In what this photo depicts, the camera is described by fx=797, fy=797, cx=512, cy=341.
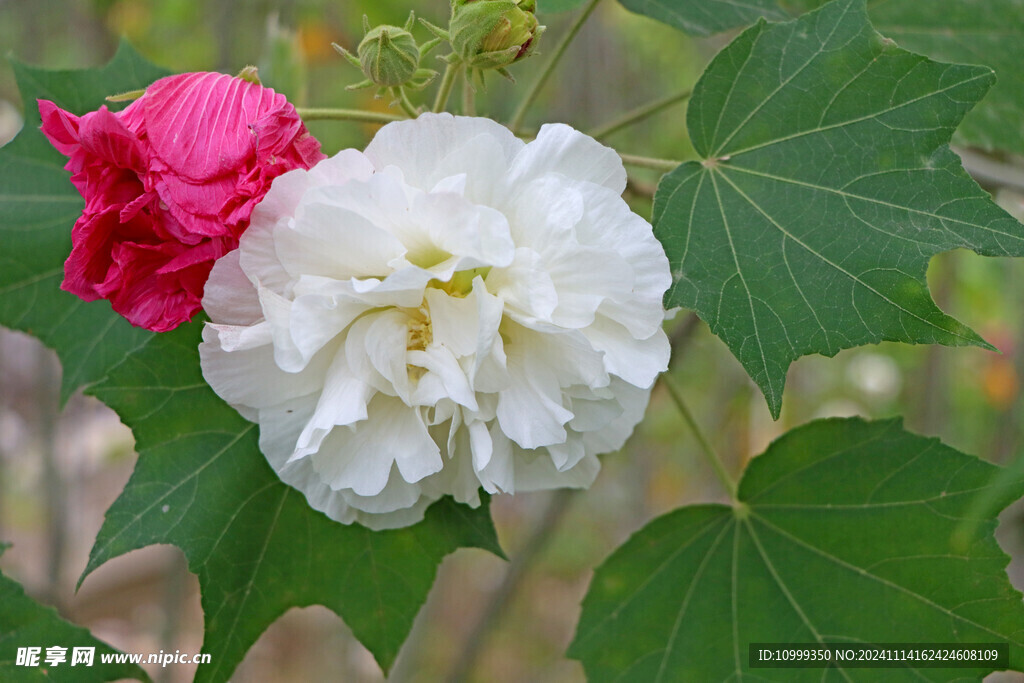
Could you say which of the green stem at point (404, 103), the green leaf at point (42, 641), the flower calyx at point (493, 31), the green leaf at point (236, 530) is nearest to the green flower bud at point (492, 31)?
the flower calyx at point (493, 31)

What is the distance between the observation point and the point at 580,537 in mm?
3871

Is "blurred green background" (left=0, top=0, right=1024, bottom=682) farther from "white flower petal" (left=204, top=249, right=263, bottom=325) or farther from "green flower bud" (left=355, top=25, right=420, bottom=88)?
"white flower petal" (left=204, top=249, right=263, bottom=325)

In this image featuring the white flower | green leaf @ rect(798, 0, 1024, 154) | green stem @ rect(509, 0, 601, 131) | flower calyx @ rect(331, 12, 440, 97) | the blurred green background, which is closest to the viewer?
the white flower

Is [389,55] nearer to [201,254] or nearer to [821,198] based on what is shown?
[201,254]

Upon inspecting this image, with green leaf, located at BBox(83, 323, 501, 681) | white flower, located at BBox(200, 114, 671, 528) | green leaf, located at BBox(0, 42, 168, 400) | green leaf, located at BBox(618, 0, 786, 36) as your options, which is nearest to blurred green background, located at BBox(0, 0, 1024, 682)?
green leaf, located at BBox(0, 42, 168, 400)

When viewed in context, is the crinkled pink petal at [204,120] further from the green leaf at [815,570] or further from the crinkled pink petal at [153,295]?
the green leaf at [815,570]

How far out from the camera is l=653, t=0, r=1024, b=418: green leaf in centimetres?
79

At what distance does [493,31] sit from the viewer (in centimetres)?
79

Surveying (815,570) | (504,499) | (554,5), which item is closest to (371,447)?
(554,5)

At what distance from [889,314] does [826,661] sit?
0.48m

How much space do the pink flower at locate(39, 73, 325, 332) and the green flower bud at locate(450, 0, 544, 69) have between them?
0.18m

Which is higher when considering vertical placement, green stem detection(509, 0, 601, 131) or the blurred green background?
green stem detection(509, 0, 601, 131)

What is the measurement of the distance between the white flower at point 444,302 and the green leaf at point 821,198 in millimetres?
113

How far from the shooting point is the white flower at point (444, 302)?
0.71m
